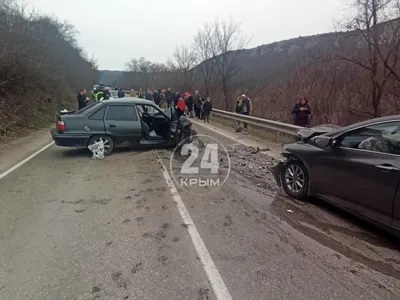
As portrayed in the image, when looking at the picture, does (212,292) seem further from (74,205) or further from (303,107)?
(303,107)

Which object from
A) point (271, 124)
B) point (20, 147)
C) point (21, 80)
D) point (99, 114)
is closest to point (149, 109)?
point (99, 114)

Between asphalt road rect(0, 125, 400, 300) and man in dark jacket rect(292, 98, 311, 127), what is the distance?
518cm

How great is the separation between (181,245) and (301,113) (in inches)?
322

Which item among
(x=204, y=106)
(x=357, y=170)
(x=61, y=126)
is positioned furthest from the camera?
(x=204, y=106)

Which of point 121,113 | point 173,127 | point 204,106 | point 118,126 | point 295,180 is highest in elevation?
point 121,113

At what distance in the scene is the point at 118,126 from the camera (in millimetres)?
8719

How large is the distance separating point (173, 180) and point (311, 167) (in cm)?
273

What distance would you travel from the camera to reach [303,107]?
1038cm

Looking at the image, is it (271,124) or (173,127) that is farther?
(271,124)

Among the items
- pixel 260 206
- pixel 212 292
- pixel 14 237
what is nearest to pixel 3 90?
pixel 14 237

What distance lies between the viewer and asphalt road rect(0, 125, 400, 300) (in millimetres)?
2754

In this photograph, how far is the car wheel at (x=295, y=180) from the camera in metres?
5.04

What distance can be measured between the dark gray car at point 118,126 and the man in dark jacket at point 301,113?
425 centimetres

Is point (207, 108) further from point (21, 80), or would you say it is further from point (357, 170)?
point (357, 170)
